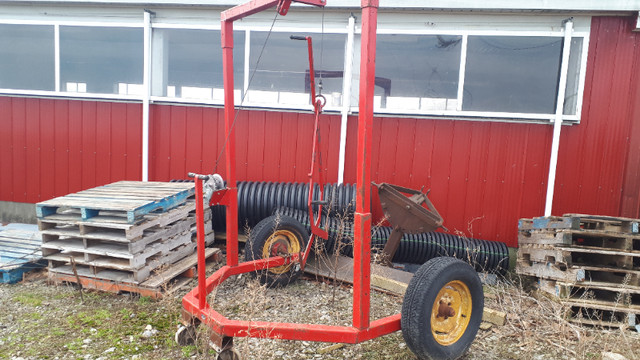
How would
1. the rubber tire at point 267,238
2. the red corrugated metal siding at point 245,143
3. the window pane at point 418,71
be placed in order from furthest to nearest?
the red corrugated metal siding at point 245,143, the window pane at point 418,71, the rubber tire at point 267,238

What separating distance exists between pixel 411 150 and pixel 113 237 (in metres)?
4.24

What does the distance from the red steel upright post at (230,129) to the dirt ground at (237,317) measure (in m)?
0.49

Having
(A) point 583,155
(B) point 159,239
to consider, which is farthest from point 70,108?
(A) point 583,155

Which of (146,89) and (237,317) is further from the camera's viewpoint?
(146,89)

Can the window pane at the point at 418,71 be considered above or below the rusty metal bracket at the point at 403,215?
above

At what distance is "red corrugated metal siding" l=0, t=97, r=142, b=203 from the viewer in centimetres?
632

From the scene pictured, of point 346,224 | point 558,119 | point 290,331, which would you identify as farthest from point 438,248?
point 290,331

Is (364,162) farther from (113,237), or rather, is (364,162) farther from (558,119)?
(558,119)

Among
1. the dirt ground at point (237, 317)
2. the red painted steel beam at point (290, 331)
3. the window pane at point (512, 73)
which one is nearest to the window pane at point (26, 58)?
the dirt ground at point (237, 317)

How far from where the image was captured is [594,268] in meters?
3.91

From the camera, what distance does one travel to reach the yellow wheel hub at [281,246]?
4250 millimetres

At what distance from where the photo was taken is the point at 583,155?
550 centimetres

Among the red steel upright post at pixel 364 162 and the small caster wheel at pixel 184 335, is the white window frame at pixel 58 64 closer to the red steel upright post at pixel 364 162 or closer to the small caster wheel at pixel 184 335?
the small caster wheel at pixel 184 335

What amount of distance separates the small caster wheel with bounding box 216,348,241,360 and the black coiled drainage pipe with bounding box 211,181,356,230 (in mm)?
2660
